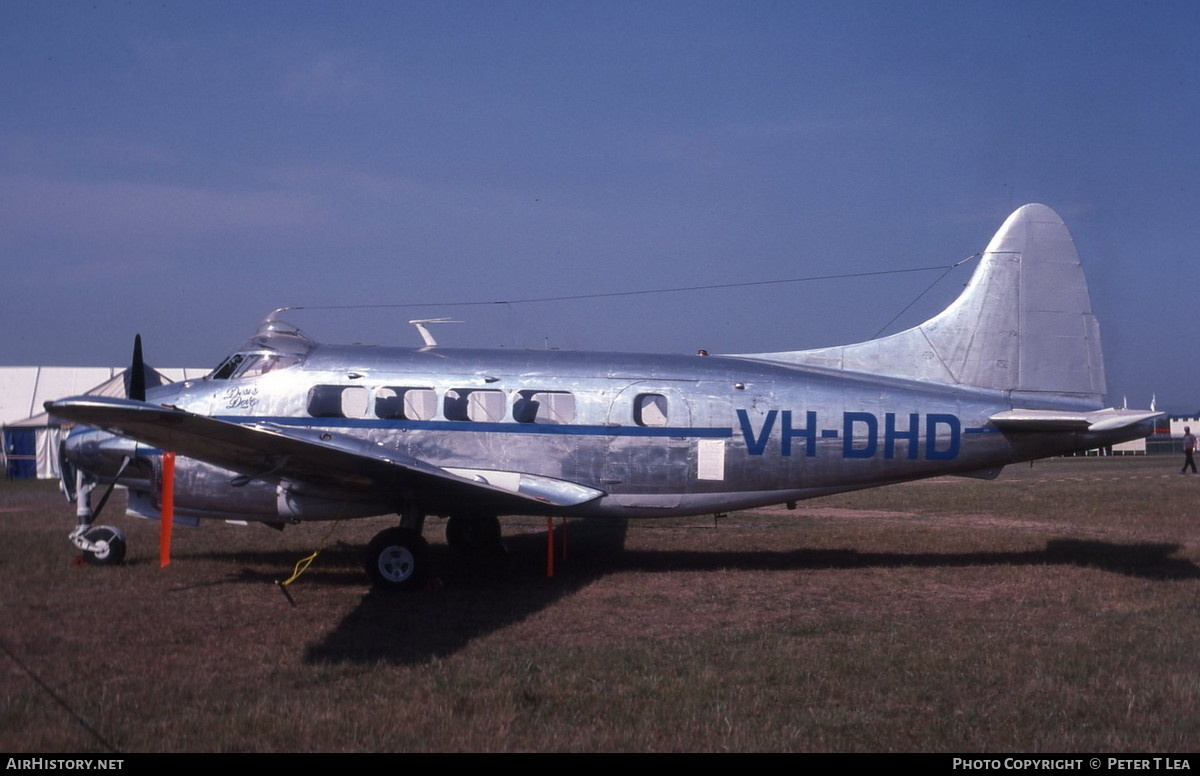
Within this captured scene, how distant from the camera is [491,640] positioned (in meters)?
8.68

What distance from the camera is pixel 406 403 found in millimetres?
12055

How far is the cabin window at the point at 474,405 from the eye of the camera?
12.0m

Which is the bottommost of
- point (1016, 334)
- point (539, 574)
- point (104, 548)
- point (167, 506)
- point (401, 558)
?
point (539, 574)

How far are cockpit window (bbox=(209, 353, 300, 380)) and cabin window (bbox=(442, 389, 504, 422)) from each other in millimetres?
2165

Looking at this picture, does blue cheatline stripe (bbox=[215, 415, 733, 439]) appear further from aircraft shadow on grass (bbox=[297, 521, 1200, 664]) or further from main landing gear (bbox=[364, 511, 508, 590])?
aircraft shadow on grass (bbox=[297, 521, 1200, 664])

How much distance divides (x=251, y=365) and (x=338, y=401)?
1.36 meters

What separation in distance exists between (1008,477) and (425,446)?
29.5 m

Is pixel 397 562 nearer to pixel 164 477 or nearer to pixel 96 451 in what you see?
pixel 164 477

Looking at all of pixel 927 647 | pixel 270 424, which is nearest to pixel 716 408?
pixel 927 647

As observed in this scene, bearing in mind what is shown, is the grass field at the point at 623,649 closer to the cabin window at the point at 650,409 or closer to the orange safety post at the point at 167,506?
the orange safety post at the point at 167,506

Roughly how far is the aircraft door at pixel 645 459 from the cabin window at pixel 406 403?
2349 mm

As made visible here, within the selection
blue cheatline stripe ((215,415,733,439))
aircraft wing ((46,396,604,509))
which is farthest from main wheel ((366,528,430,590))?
blue cheatline stripe ((215,415,733,439))

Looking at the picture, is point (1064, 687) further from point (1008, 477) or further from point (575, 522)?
point (1008, 477)

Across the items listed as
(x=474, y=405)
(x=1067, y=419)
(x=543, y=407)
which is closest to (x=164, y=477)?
(x=474, y=405)
